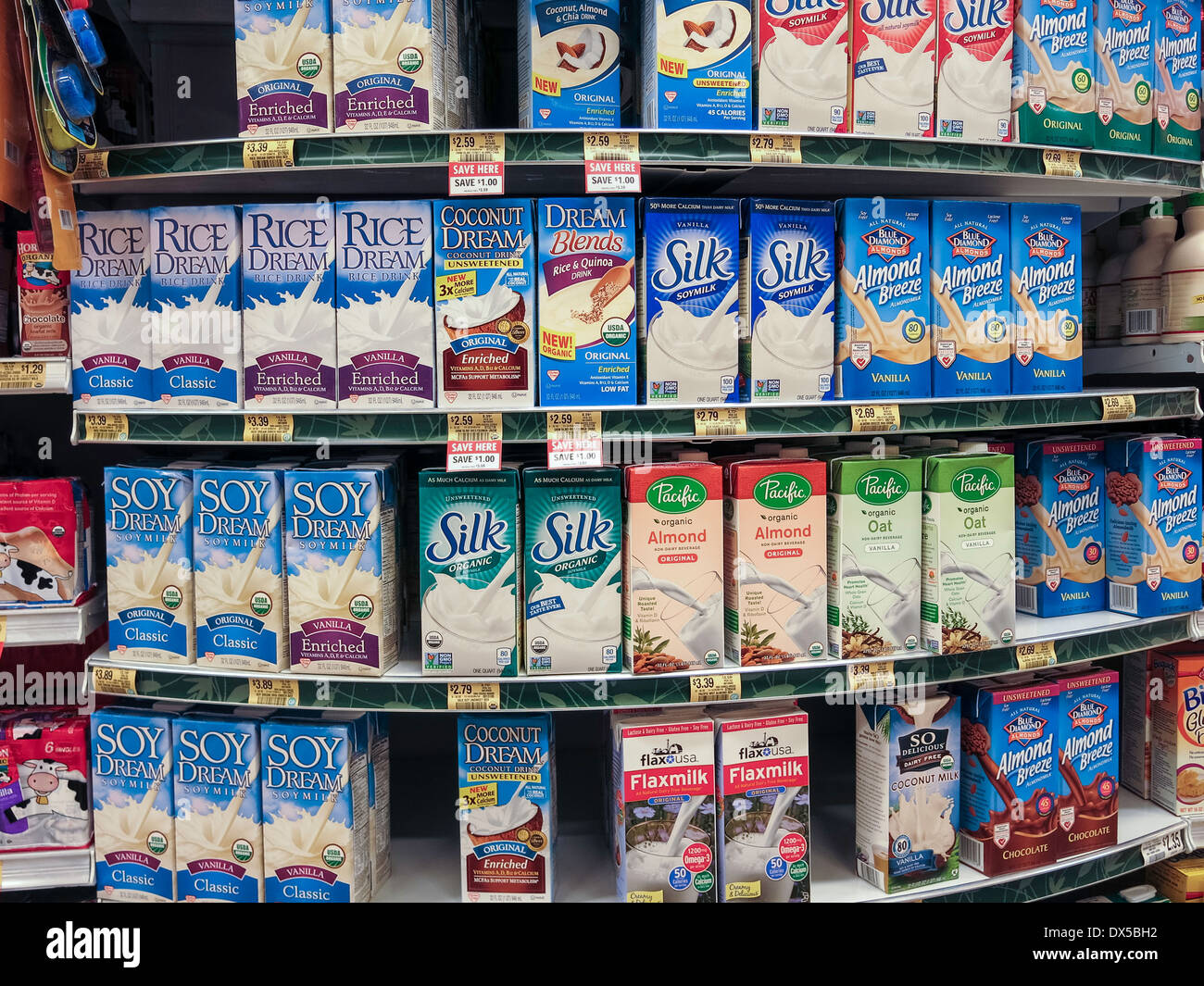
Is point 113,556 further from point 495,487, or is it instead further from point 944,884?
point 944,884

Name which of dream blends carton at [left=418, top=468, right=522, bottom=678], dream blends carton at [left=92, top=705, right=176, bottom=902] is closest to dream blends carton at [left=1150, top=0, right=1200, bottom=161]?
dream blends carton at [left=418, top=468, right=522, bottom=678]

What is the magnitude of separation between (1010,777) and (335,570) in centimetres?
Answer: 161

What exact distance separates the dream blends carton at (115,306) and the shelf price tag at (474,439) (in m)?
0.70

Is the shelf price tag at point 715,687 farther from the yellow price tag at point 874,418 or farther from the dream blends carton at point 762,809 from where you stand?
the yellow price tag at point 874,418

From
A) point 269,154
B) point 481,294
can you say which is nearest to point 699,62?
point 481,294

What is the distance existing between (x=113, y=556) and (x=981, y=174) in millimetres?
2107

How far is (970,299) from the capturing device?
6.41 feet

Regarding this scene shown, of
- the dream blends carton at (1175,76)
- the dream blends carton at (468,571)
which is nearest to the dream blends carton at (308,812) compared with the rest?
the dream blends carton at (468,571)

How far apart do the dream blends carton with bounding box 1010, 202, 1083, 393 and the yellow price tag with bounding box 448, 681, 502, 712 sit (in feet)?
4.58

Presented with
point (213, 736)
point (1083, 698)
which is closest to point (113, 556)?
point (213, 736)

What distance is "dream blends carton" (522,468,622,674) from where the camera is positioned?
5.90 feet

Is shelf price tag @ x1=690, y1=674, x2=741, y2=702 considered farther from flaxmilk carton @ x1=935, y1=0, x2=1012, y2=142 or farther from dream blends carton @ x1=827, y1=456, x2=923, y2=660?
flaxmilk carton @ x1=935, y1=0, x2=1012, y2=142

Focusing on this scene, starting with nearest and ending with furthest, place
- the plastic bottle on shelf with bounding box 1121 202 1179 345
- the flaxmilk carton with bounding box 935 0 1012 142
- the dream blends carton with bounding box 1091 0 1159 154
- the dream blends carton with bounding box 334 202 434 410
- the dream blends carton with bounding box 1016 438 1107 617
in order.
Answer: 1. the dream blends carton with bounding box 334 202 434 410
2. the flaxmilk carton with bounding box 935 0 1012 142
3. the dream blends carton with bounding box 1091 0 1159 154
4. the dream blends carton with bounding box 1016 438 1107 617
5. the plastic bottle on shelf with bounding box 1121 202 1179 345

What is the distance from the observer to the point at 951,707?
6.43 feet
